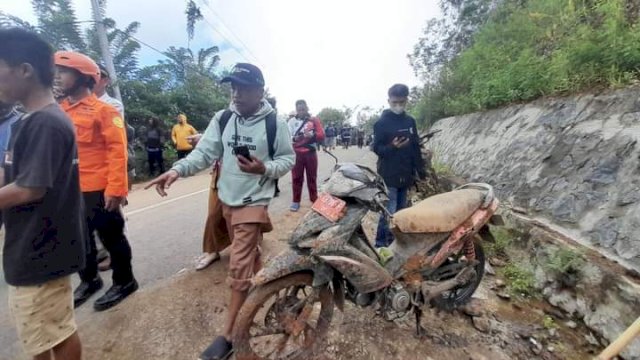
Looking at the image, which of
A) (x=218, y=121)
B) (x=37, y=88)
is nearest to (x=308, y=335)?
(x=218, y=121)

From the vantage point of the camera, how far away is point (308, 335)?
2080 mm

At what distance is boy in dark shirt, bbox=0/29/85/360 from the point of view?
1.37 meters

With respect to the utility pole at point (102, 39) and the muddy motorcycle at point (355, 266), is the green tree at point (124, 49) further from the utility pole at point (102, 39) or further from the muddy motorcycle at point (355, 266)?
the muddy motorcycle at point (355, 266)

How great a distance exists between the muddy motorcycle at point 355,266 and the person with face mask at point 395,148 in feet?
3.24

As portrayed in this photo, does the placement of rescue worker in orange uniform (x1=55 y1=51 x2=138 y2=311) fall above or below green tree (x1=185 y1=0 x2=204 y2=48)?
below

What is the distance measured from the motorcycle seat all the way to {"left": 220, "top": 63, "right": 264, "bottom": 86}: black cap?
4.41 ft

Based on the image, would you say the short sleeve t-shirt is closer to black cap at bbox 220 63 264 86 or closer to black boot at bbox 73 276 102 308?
black cap at bbox 220 63 264 86

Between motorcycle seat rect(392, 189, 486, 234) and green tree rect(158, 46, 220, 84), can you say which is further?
green tree rect(158, 46, 220, 84)

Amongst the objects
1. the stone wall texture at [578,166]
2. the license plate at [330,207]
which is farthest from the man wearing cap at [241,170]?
the stone wall texture at [578,166]

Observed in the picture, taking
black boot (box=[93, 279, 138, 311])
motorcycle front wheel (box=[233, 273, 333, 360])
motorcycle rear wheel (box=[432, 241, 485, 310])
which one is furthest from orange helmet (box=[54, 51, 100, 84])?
motorcycle rear wheel (box=[432, 241, 485, 310])

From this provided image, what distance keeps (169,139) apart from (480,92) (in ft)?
31.4

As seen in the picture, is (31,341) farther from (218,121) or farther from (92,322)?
(218,121)

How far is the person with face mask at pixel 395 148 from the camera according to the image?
338cm

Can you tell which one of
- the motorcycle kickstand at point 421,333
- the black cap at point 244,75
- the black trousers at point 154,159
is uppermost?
the black cap at point 244,75
